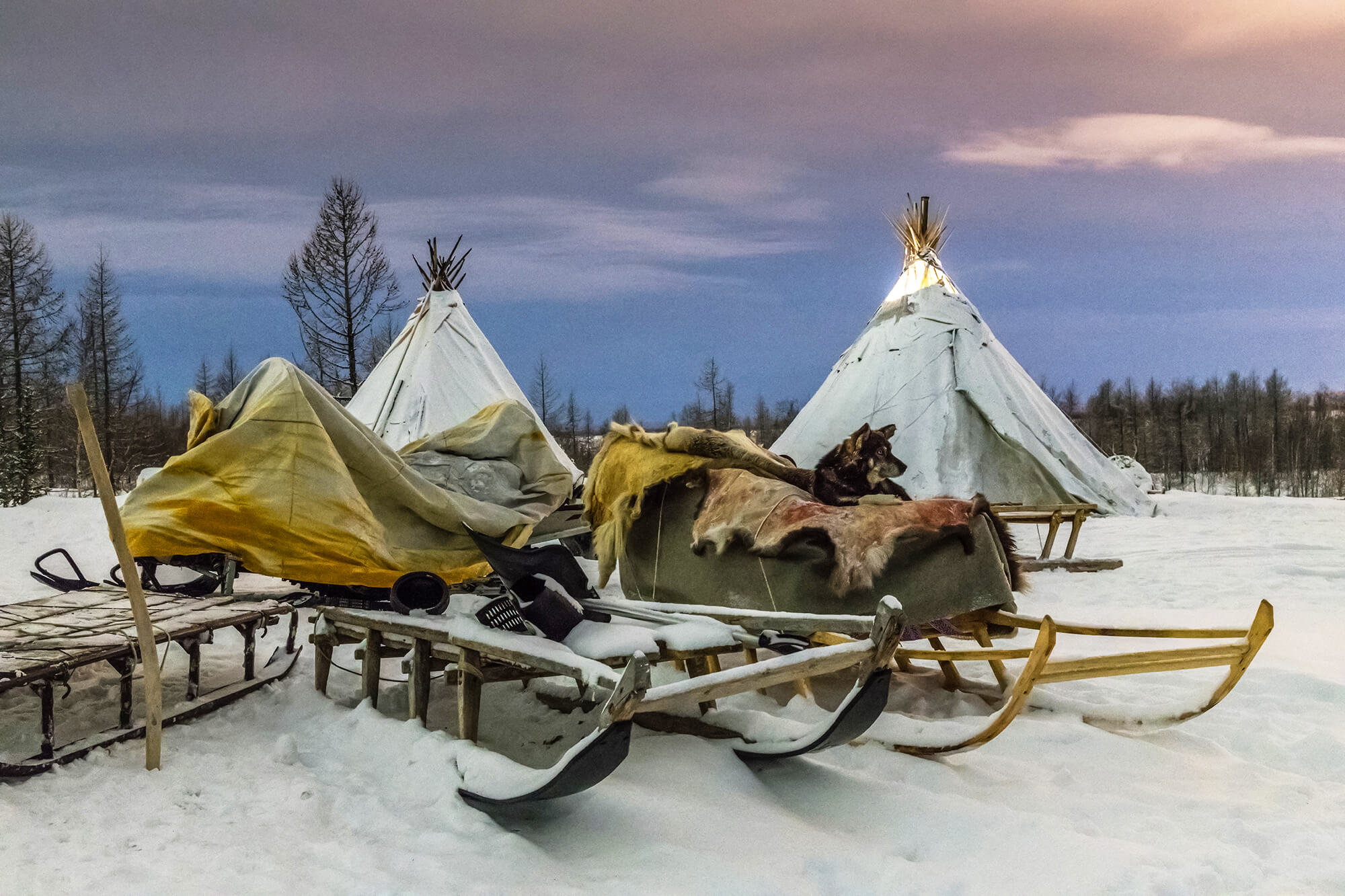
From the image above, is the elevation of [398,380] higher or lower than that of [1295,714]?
higher

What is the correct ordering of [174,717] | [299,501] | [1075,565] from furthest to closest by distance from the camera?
[1075,565] → [299,501] → [174,717]

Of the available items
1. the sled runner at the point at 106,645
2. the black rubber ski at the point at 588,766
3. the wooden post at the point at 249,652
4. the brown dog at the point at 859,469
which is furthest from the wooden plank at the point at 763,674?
the wooden post at the point at 249,652

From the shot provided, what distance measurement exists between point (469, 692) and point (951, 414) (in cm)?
847

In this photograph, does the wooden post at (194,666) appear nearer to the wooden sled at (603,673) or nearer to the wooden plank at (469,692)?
the wooden sled at (603,673)

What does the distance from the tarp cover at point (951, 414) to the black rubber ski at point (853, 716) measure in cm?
722

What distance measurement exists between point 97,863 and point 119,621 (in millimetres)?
1350

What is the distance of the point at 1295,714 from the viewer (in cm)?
350

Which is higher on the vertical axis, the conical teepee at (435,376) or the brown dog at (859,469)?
the conical teepee at (435,376)

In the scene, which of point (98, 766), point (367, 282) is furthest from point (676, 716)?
point (367, 282)

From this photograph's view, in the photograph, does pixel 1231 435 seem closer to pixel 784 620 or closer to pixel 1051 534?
pixel 1051 534

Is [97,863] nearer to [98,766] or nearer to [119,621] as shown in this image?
[98,766]

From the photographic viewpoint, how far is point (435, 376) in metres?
10.8

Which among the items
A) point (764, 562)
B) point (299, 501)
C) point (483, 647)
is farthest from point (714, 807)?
point (299, 501)

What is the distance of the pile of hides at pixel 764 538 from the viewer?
3.42 m
